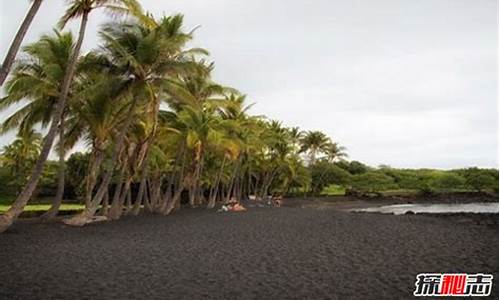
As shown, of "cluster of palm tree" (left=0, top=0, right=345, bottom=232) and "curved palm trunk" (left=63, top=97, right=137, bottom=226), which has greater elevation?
"cluster of palm tree" (left=0, top=0, right=345, bottom=232)

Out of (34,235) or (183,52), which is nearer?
(34,235)

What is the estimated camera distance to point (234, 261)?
10172mm

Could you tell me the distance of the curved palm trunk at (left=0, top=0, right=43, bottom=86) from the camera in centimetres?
1161

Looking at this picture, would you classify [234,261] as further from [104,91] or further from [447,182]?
[447,182]

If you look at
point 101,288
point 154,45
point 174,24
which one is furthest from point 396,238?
point 174,24

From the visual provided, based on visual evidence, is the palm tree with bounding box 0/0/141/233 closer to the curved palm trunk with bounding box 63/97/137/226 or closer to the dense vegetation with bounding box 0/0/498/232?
the dense vegetation with bounding box 0/0/498/232

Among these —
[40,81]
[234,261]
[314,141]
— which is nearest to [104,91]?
[40,81]

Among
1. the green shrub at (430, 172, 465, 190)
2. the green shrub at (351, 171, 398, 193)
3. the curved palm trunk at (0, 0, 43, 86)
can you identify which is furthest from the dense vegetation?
the green shrub at (430, 172, 465, 190)

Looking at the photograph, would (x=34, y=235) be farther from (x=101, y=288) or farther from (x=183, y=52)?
(x=183, y=52)

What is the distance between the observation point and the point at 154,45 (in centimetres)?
1770

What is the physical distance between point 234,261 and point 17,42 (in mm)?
8110

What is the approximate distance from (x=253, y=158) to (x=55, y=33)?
29.6 metres

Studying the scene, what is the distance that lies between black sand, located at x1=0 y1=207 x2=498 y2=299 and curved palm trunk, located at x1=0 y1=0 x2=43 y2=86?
4587mm

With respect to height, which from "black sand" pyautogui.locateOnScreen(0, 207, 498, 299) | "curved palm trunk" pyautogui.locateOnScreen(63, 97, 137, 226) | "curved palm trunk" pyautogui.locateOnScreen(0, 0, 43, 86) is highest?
"curved palm trunk" pyautogui.locateOnScreen(0, 0, 43, 86)
